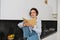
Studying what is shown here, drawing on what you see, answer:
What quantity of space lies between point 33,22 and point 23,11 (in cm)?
18

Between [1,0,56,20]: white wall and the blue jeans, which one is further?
the blue jeans

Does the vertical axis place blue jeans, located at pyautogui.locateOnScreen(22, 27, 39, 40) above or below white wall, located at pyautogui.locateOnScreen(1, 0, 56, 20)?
below

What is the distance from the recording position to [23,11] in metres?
1.73

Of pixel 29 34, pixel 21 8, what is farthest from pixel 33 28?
pixel 21 8

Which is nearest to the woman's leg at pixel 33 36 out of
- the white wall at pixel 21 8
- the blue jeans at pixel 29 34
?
the blue jeans at pixel 29 34

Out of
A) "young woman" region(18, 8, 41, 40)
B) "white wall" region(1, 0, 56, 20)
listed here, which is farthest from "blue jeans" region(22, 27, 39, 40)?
"white wall" region(1, 0, 56, 20)

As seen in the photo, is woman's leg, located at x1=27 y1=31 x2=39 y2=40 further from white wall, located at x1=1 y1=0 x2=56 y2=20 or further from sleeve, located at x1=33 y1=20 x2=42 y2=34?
white wall, located at x1=1 y1=0 x2=56 y2=20

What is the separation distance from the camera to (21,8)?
1717mm

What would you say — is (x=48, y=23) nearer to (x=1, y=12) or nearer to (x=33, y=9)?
(x=33, y=9)

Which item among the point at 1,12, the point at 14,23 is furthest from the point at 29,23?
the point at 1,12

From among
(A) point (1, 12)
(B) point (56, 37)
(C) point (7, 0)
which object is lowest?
(B) point (56, 37)

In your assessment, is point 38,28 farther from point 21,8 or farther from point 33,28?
point 21,8

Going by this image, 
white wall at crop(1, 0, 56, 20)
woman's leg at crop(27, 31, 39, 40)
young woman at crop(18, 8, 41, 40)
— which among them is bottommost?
woman's leg at crop(27, 31, 39, 40)

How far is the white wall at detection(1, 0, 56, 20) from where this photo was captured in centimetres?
158
